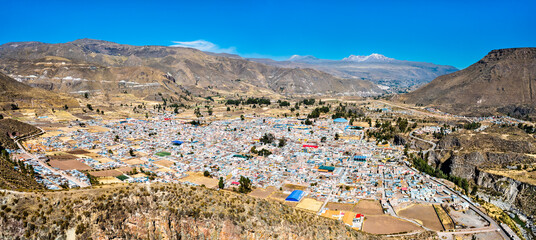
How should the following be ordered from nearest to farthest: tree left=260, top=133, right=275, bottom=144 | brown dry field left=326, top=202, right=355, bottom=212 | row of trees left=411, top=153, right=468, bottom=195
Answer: brown dry field left=326, top=202, right=355, bottom=212 → row of trees left=411, top=153, right=468, bottom=195 → tree left=260, top=133, right=275, bottom=144

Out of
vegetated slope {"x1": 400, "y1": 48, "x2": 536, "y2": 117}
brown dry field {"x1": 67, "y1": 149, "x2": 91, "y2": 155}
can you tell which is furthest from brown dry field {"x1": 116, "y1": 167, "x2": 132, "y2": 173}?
vegetated slope {"x1": 400, "y1": 48, "x2": 536, "y2": 117}

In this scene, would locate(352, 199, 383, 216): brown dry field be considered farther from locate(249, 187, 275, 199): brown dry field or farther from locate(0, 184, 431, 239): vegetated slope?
locate(0, 184, 431, 239): vegetated slope

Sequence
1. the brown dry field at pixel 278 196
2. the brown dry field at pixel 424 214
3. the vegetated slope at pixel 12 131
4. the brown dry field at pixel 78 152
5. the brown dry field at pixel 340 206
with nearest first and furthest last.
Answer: the brown dry field at pixel 424 214, the brown dry field at pixel 340 206, the brown dry field at pixel 278 196, the vegetated slope at pixel 12 131, the brown dry field at pixel 78 152

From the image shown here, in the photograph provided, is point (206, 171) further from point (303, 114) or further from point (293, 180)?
point (303, 114)

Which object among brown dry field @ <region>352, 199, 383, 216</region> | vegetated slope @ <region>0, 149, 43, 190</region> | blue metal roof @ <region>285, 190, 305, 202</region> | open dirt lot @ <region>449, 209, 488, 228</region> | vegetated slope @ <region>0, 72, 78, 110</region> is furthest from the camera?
vegetated slope @ <region>0, 72, 78, 110</region>

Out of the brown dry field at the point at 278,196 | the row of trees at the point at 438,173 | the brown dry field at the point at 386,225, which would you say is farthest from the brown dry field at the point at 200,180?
the row of trees at the point at 438,173

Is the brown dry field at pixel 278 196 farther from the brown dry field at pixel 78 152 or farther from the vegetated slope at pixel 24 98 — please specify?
the vegetated slope at pixel 24 98

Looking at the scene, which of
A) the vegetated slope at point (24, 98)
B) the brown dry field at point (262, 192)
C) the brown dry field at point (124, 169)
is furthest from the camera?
the vegetated slope at point (24, 98)

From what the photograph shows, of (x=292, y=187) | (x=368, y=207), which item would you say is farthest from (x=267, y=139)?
(x=368, y=207)
